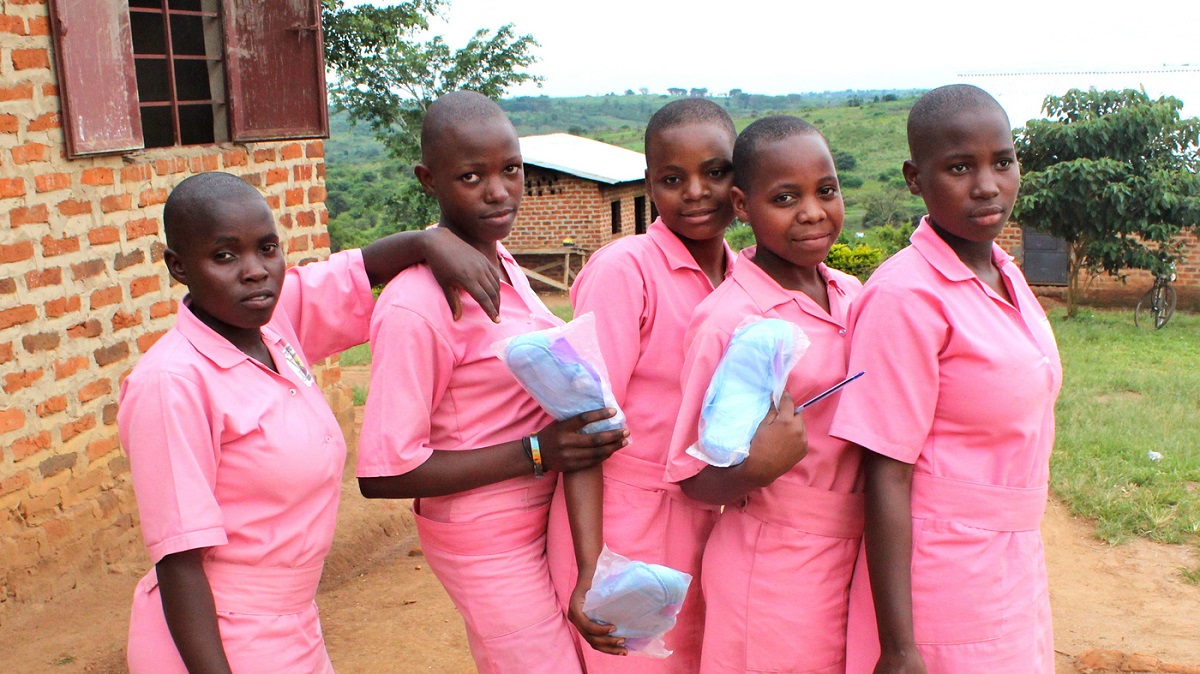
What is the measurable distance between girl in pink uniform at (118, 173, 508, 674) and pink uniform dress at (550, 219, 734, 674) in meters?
0.31

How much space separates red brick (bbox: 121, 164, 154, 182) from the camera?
4.27 metres

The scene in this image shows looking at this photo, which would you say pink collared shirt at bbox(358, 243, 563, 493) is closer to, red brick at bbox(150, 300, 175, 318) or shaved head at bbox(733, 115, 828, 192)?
shaved head at bbox(733, 115, 828, 192)

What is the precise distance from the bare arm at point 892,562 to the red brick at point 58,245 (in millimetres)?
3332

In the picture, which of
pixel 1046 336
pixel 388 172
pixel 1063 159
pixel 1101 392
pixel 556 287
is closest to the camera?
pixel 1046 336

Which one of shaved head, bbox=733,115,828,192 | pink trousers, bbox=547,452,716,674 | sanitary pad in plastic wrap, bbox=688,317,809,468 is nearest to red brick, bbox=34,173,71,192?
pink trousers, bbox=547,452,716,674

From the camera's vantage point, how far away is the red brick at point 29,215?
3.76m

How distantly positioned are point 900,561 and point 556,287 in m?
18.7

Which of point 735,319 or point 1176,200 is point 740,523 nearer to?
point 735,319

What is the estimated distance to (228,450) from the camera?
5.86ft

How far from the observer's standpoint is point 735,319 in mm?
2006

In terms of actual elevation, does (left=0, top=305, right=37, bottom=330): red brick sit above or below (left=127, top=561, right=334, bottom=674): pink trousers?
above

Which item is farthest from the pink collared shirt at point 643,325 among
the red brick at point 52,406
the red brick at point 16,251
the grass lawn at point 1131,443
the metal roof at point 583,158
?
the metal roof at point 583,158

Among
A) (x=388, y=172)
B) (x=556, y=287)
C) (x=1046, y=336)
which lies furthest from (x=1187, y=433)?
(x=388, y=172)

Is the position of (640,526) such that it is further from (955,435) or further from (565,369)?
(955,435)
